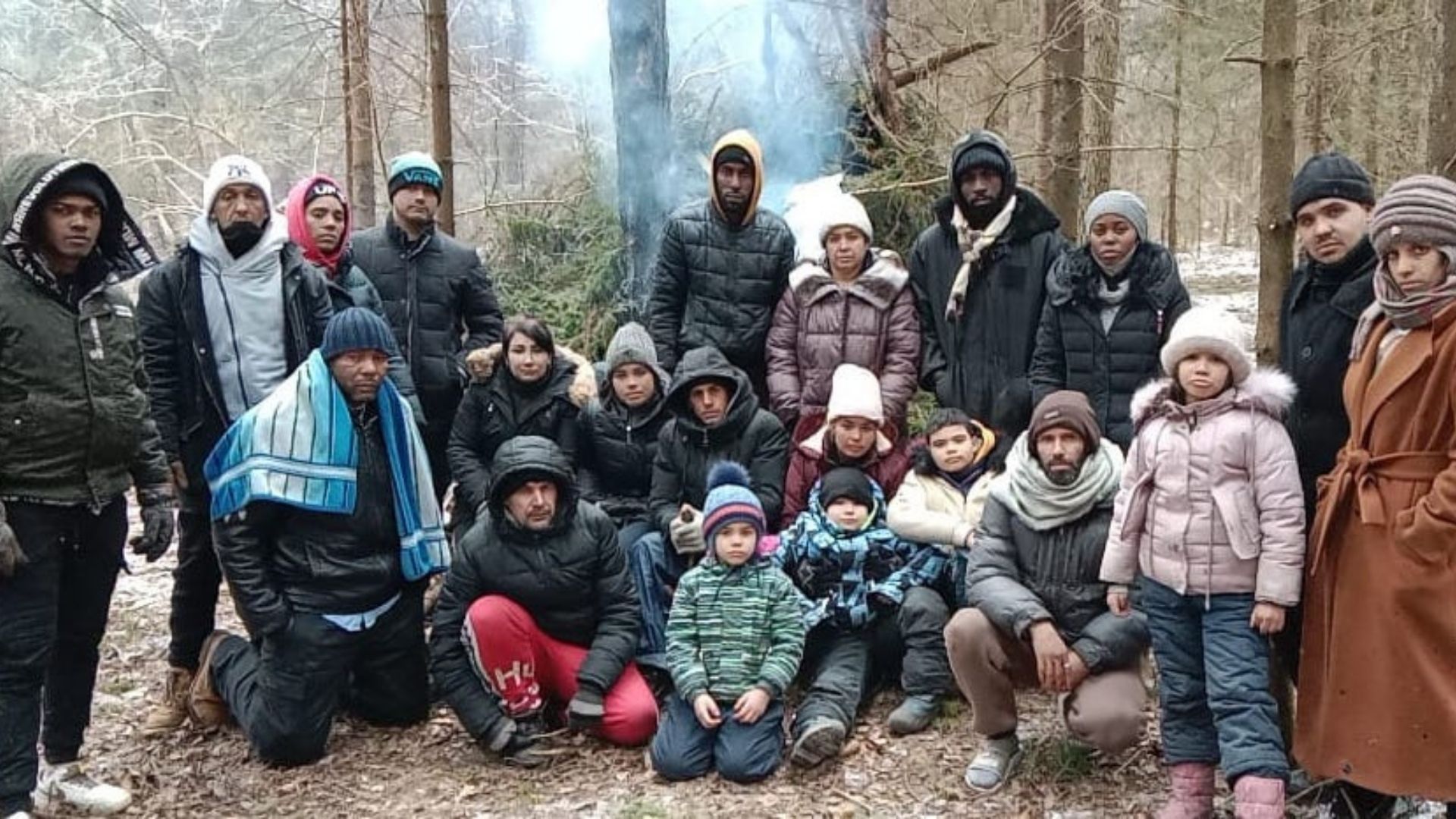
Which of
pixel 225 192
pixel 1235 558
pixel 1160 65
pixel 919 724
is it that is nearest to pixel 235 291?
pixel 225 192

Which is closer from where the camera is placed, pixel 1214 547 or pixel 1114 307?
pixel 1214 547

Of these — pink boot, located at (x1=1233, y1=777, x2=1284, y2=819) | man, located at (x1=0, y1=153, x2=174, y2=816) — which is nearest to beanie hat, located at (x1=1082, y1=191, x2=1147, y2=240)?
pink boot, located at (x1=1233, y1=777, x2=1284, y2=819)

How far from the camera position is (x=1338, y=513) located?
3463 mm

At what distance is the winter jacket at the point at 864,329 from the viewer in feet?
17.9

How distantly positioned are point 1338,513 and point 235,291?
416 centimetres

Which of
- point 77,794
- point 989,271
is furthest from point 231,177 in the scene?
point 989,271

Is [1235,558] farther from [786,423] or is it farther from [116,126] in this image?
[116,126]

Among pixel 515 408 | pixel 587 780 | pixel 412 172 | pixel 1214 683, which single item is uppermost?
pixel 412 172

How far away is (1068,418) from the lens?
4145 millimetres

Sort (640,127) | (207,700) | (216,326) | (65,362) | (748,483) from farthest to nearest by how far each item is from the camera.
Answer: (640,127)
(748,483)
(207,700)
(216,326)
(65,362)

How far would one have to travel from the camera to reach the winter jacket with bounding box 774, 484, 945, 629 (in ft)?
16.1

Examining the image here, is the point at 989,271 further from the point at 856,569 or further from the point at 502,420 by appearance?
the point at 502,420

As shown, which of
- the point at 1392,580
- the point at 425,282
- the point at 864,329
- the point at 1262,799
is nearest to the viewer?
the point at 1392,580

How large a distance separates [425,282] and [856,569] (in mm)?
2525
